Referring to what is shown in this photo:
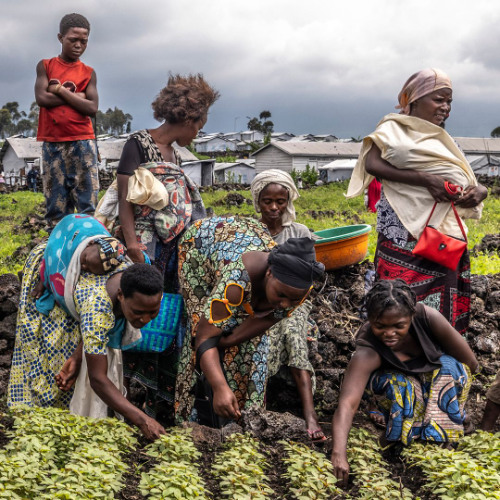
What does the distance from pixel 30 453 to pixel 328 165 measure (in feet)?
137

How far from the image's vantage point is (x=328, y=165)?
43.8 metres

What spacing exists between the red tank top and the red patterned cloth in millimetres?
3022

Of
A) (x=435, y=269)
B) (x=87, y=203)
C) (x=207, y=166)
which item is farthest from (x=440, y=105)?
(x=207, y=166)

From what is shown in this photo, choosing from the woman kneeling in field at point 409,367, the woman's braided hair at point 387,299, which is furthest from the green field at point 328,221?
the woman's braided hair at point 387,299

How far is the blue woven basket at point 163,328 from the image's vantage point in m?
3.88

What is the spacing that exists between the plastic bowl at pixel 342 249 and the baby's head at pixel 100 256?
2.29 metres

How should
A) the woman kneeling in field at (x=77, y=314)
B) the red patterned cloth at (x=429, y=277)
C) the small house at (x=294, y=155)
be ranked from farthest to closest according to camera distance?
the small house at (x=294, y=155)
the red patterned cloth at (x=429, y=277)
the woman kneeling in field at (x=77, y=314)

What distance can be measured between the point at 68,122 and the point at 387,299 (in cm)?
340

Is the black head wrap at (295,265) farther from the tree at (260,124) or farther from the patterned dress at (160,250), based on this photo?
the tree at (260,124)

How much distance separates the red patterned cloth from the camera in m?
3.87

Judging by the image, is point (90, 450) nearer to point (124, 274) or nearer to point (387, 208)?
point (124, 274)

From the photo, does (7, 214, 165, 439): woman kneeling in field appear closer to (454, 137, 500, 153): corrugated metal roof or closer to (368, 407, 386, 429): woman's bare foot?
(368, 407, 386, 429): woman's bare foot

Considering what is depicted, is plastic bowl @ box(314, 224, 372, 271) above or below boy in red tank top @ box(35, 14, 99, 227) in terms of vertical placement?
below

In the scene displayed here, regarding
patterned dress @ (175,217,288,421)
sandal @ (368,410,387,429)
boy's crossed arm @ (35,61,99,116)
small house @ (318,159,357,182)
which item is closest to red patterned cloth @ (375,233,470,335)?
sandal @ (368,410,387,429)
